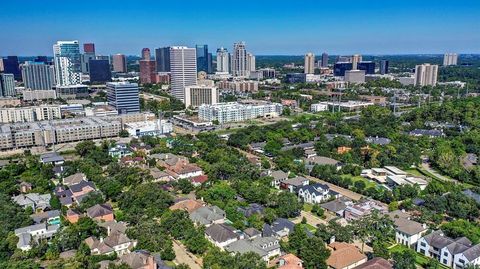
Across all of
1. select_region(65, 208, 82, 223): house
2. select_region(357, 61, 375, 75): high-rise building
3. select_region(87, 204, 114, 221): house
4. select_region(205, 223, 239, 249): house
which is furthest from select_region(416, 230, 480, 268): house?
select_region(357, 61, 375, 75): high-rise building

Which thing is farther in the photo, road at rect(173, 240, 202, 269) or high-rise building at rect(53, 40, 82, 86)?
high-rise building at rect(53, 40, 82, 86)

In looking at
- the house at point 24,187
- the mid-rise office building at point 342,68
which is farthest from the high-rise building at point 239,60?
the house at point 24,187

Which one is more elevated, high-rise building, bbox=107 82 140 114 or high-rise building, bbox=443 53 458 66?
high-rise building, bbox=443 53 458 66

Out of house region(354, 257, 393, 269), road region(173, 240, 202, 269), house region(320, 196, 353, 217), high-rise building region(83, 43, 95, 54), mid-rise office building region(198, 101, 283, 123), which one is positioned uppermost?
high-rise building region(83, 43, 95, 54)

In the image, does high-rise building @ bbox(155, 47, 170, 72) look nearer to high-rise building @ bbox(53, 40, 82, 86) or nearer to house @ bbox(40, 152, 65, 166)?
high-rise building @ bbox(53, 40, 82, 86)

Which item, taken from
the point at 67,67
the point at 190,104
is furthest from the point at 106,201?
the point at 67,67
